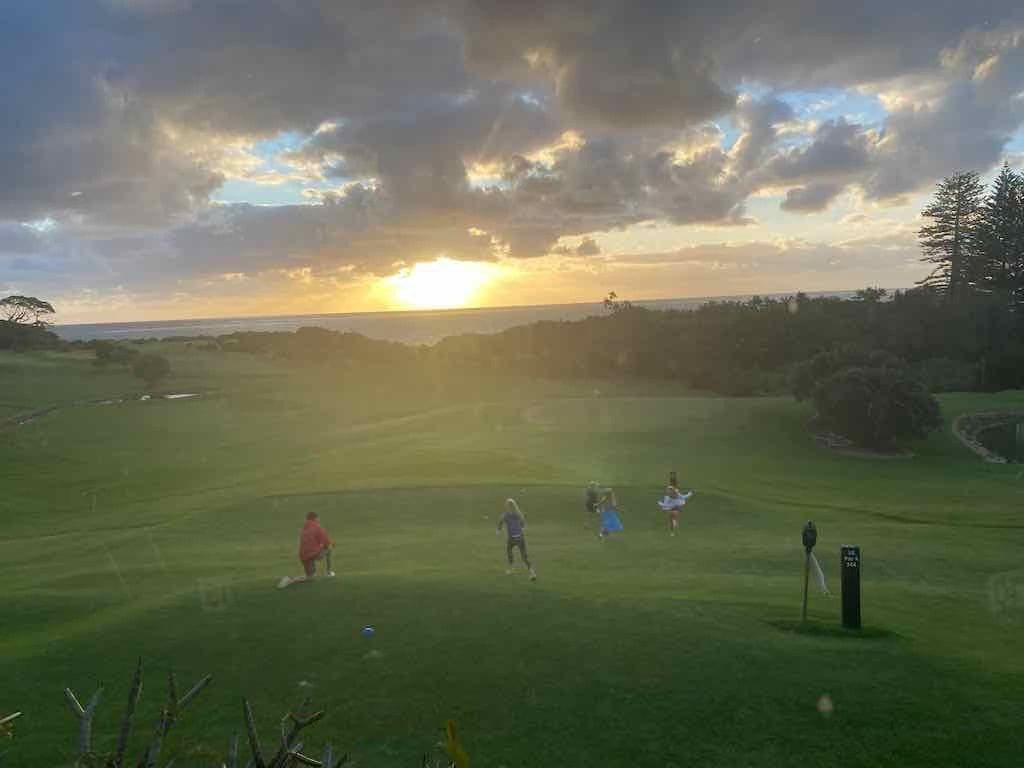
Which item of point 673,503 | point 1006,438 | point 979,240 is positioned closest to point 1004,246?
point 979,240

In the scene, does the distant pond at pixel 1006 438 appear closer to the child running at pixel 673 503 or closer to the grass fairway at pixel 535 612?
the grass fairway at pixel 535 612

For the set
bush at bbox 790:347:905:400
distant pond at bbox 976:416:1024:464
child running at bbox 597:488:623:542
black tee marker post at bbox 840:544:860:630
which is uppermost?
bush at bbox 790:347:905:400

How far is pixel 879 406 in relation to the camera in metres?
52.3

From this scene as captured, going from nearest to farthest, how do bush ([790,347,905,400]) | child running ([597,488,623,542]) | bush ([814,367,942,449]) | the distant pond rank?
child running ([597,488,623,542])
bush ([814,367,942,449])
the distant pond
bush ([790,347,905,400])

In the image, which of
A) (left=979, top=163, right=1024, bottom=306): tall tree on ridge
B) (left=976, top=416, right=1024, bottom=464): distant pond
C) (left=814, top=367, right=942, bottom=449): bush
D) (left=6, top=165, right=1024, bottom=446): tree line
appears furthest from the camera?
(left=979, top=163, right=1024, bottom=306): tall tree on ridge

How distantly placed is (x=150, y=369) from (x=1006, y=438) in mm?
92130

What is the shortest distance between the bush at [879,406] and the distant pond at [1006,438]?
544cm

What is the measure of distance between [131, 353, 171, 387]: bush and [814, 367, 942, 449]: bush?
79.3m

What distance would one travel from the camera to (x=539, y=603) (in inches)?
590

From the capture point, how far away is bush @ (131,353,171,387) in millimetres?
95062

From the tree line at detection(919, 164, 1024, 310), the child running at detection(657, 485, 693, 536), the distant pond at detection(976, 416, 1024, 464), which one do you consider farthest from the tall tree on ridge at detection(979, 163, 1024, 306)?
the child running at detection(657, 485, 693, 536)

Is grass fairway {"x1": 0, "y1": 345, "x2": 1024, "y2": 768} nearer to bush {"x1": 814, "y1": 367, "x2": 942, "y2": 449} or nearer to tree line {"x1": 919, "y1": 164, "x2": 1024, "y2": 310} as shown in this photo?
bush {"x1": 814, "y1": 367, "x2": 942, "y2": 449}

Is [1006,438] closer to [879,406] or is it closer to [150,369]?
[879,406]

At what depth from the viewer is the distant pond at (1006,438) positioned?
5331 centimetres
